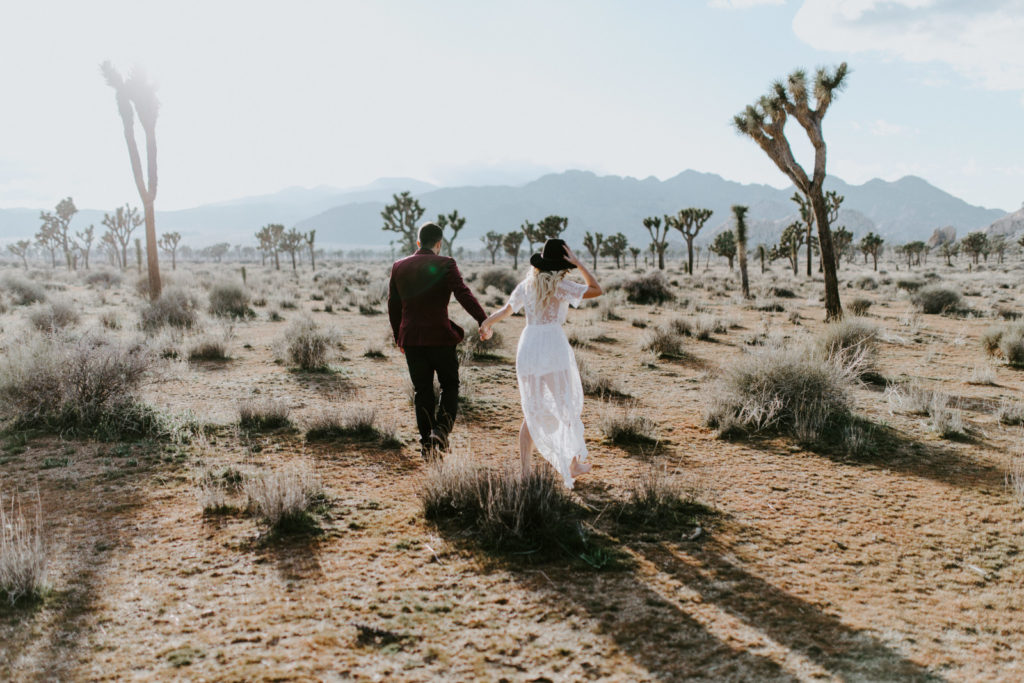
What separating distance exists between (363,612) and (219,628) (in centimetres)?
72

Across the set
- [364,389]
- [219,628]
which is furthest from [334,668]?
[364,389]

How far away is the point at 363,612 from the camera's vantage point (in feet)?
10.5

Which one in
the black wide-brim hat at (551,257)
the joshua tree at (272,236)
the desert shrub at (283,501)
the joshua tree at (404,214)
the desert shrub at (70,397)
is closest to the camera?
the desert shrub at (283,501)

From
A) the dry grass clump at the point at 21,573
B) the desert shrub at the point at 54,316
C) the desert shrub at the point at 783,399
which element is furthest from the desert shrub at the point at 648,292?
the dry grass clump at the point at 21,573

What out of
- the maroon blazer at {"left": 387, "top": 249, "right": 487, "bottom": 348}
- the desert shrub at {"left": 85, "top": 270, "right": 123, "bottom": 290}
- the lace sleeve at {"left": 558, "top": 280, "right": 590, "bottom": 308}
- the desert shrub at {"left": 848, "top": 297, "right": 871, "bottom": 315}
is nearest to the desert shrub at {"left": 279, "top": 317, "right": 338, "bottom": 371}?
the maroon blazer at {"left": 387, "top": 249, "right": 487, "bottom": 348}

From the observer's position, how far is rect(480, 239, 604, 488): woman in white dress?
14.8 ft

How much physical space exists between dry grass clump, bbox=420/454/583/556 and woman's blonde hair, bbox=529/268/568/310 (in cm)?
130

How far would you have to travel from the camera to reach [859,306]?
1903 cm

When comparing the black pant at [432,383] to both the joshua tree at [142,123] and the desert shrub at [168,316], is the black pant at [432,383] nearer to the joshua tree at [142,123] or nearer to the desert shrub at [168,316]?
the desert shrub at [168,316]

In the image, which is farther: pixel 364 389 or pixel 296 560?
pixel 364 389

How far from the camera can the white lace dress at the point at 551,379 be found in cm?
454

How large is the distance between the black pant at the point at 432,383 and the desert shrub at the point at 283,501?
1.16 meters

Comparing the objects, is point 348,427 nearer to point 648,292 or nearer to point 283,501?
point 283,501

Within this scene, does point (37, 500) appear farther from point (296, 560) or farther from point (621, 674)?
point (621, 674)
